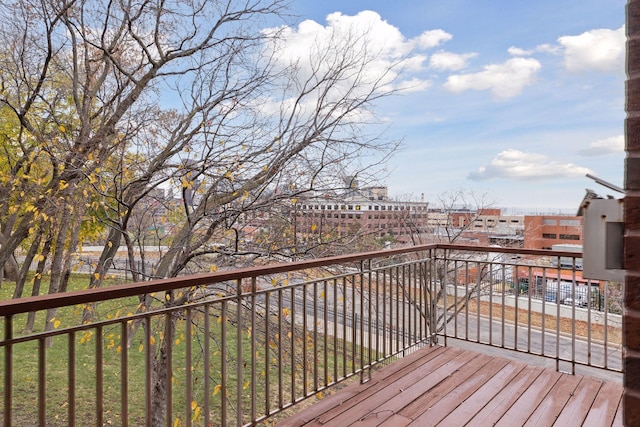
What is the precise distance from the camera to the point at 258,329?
17.6 ft

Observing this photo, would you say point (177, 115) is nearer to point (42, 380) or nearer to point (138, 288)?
point (138, 288)

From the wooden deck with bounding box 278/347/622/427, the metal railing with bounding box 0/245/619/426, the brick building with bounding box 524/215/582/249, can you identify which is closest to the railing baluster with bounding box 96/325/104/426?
the metal railing with bounding box 0/245/619/426

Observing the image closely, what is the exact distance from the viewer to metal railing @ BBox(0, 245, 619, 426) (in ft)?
5.45

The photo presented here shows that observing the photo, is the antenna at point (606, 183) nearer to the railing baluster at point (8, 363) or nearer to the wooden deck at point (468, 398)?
the railing baluster at point (8, 363)

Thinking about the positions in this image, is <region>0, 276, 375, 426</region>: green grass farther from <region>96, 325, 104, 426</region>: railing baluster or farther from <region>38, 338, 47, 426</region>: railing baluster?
<region>38, 338, 47, 426</region>: railing baluster

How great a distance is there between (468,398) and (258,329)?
3220 millimetres

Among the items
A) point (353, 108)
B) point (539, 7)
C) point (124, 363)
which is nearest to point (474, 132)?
point (539, 7)

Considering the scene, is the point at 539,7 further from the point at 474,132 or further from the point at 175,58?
the point at 175,58

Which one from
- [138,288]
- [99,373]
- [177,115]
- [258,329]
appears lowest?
[258,329]

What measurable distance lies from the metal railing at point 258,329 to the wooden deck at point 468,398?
0.16 meters

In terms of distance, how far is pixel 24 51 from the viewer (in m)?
5.79

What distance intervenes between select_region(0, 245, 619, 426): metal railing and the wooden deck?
156 millimetres

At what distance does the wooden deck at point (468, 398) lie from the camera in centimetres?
242

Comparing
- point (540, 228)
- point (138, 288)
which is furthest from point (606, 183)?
point (540, 228)
